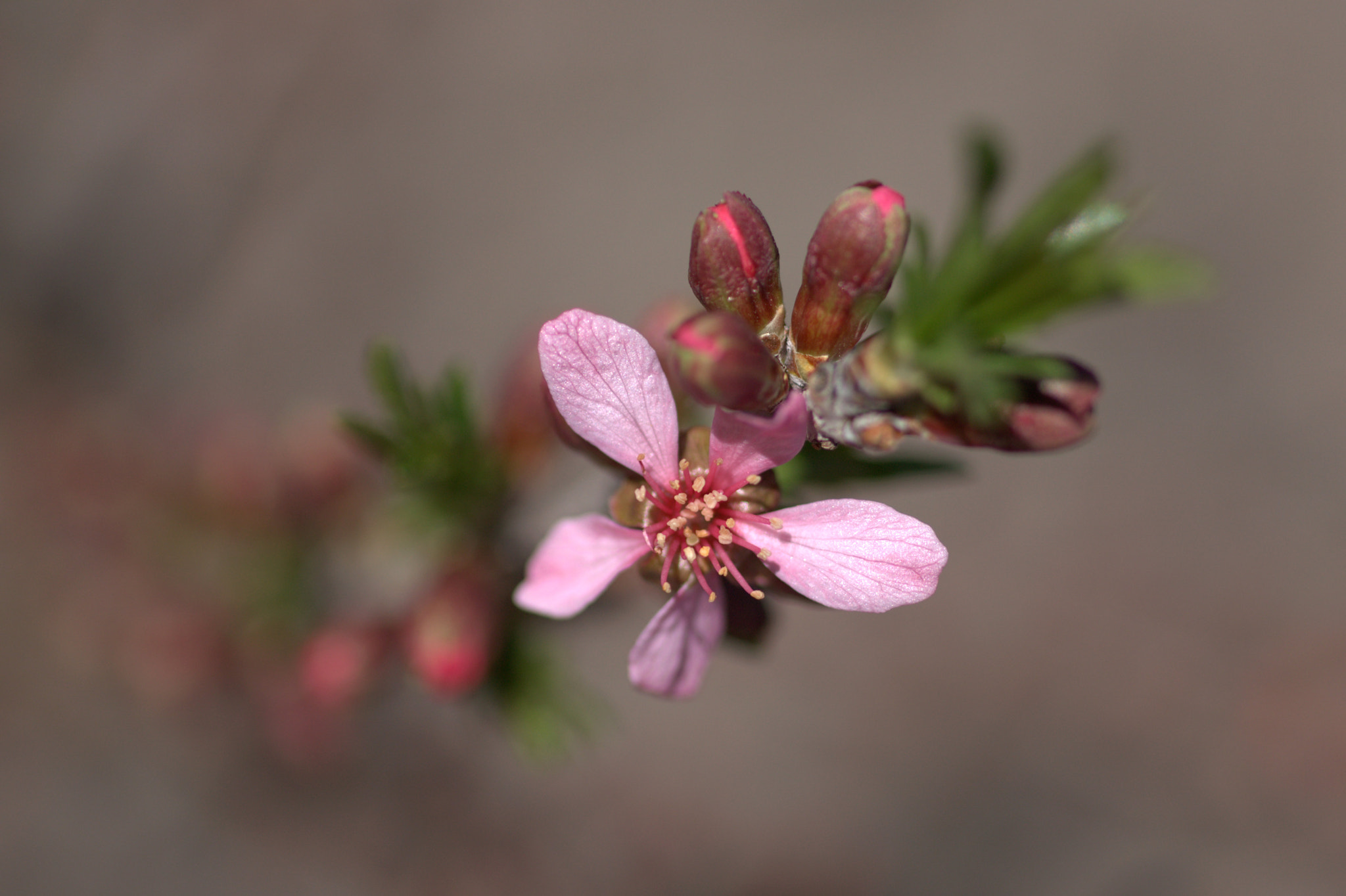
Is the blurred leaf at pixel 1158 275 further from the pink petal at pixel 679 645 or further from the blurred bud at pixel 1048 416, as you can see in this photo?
the pink petal at pixel 679 645

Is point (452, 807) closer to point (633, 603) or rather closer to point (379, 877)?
point (379, 877)

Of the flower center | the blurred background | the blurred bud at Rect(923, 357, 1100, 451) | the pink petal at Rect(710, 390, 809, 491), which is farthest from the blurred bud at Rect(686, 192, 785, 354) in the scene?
the blurred background

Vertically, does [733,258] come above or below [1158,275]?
below

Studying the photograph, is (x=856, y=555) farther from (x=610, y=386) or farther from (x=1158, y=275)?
(x=1158, y=275)

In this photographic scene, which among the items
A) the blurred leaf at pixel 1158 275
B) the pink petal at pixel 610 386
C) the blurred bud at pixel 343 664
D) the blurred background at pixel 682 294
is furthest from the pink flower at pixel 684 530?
the blurred background at pixel 682 294

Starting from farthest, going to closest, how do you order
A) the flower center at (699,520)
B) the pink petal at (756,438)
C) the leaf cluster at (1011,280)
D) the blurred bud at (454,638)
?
the blurred bud at (454,638) < the flower center at (699,520) < the pink petal at (756,438) < the leaf cluster at (1011,280)

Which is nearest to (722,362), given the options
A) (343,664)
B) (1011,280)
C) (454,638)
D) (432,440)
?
(1011,280)

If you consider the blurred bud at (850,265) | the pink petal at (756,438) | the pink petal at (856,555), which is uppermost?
the blurred bud at (850,265)
